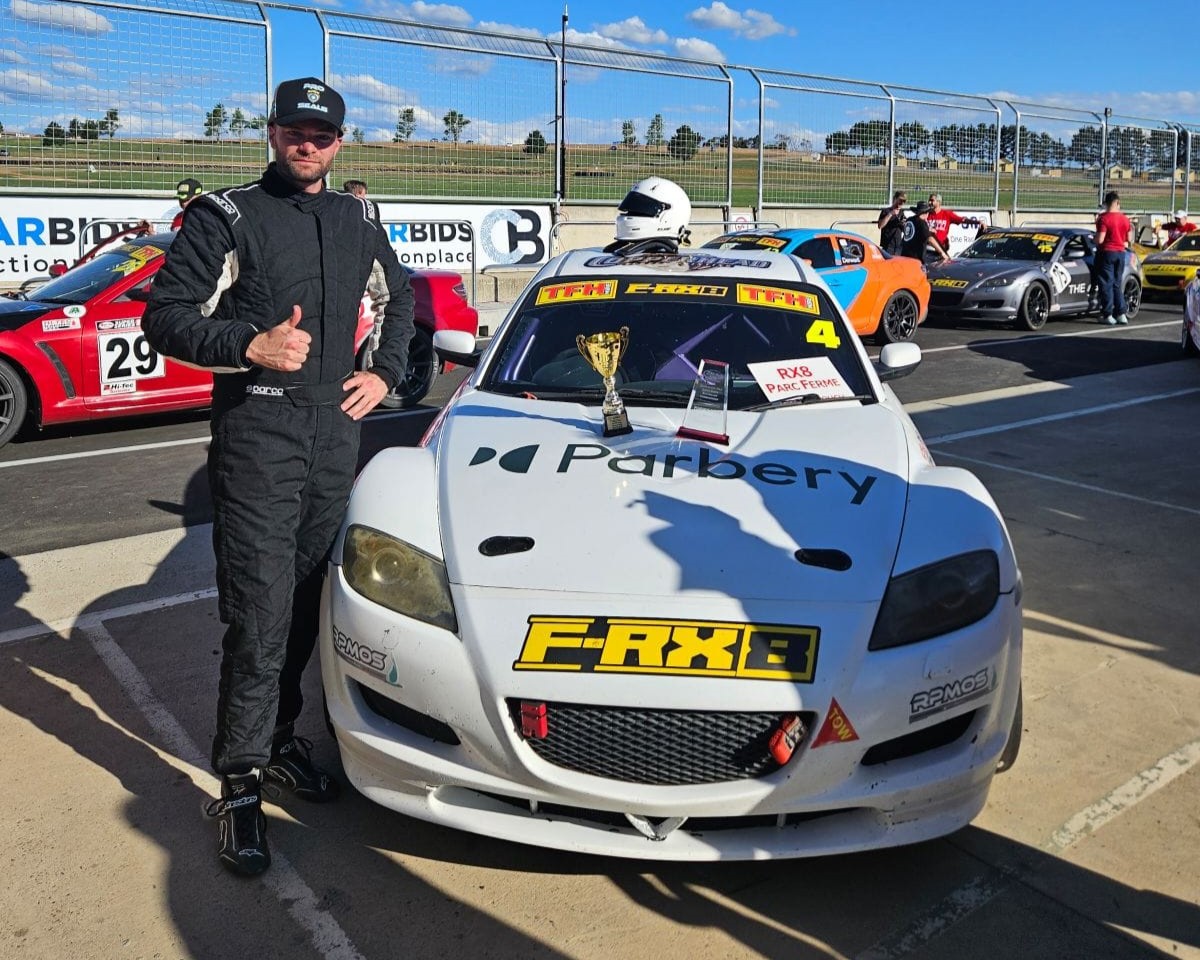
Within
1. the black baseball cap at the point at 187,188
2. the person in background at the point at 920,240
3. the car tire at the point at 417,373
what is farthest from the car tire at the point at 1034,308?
the black baseball cap at the point at 187,188

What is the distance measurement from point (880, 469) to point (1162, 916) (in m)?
1.34

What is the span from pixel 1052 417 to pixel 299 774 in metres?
7.42

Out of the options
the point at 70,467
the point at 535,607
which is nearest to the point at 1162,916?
the point at 535,607

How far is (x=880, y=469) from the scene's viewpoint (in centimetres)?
331

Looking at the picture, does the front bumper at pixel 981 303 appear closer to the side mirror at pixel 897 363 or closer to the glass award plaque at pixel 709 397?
the side mirror at pixel 897 363

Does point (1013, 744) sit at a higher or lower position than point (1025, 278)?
lower

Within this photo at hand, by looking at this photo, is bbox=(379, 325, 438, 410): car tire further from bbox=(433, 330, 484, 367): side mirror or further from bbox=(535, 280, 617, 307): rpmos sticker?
bbox=(535, 280, 617, 307): rpmos sticker

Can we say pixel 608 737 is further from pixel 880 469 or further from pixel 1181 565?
pixel 1181 565

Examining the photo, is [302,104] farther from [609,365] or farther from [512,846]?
[512,846]

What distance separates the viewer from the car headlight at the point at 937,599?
2.64 metres


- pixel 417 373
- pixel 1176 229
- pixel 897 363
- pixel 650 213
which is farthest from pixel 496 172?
pixel 1176 229

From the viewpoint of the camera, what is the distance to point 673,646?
254 cm

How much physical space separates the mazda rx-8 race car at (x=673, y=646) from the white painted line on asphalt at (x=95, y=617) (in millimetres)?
1789

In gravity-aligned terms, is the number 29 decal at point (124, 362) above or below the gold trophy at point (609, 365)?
below
